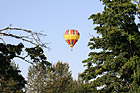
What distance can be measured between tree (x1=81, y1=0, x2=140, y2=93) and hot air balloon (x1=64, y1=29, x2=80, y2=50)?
119ft

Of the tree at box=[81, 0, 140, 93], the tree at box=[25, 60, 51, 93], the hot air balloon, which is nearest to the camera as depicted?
the tree at box=[81, 0, 140, 93]

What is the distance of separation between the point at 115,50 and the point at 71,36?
37.3m

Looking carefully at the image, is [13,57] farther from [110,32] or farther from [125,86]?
[125,86]

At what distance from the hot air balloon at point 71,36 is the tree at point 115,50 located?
36.1m

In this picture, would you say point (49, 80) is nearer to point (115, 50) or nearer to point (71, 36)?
point (71, 36)

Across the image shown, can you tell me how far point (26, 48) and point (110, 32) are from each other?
49.6 ft

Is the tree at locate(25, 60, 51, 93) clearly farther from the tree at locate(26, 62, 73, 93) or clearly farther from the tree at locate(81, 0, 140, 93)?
the tree at locate(81, 0, 140, 93)

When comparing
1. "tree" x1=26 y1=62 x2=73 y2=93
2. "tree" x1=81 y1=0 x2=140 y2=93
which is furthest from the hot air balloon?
"tree" x1=81 y1=0 x2=140 y2=93

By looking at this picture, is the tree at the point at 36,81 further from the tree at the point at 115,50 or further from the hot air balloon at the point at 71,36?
the tree at the point at 115,50

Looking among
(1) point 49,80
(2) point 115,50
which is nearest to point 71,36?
(1) point 49,80

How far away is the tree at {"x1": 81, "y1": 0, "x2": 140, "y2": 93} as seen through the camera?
990 inches

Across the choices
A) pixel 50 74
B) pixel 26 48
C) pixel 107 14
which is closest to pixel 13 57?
pixel 26 48

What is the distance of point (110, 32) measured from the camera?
80.5 feet

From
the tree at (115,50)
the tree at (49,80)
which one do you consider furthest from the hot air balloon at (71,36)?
the tree at (115,50)
